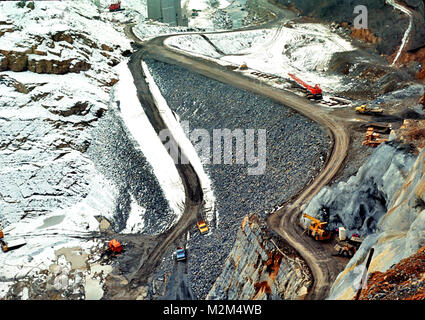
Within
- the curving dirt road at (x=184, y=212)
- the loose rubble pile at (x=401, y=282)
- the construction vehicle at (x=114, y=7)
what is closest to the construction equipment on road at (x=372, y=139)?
the curving dirt road at (x=184, y=212)

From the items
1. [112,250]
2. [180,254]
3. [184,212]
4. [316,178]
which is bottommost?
[112,250]

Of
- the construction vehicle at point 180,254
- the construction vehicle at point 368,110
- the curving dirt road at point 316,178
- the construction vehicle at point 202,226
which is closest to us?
the curving dirt road at point 316,178

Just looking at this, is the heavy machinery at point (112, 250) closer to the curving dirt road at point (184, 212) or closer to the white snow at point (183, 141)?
the curving dirt road at point (184, 212)

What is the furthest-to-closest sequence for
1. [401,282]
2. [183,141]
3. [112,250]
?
[183,141] → [112,250] → [401,282]

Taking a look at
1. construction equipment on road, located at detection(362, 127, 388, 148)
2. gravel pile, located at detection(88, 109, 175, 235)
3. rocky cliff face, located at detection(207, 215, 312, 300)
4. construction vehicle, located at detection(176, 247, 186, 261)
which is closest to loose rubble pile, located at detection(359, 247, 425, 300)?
rocky cliff face, located at detection(207, 215, 312, 300)

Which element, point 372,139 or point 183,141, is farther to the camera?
point 183,141

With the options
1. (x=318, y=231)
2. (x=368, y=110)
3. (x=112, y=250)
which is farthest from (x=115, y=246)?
(x=368, y=110)

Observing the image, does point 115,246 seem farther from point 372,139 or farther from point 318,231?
point 372,139

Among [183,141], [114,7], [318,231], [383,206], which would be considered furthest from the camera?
[114,7]
